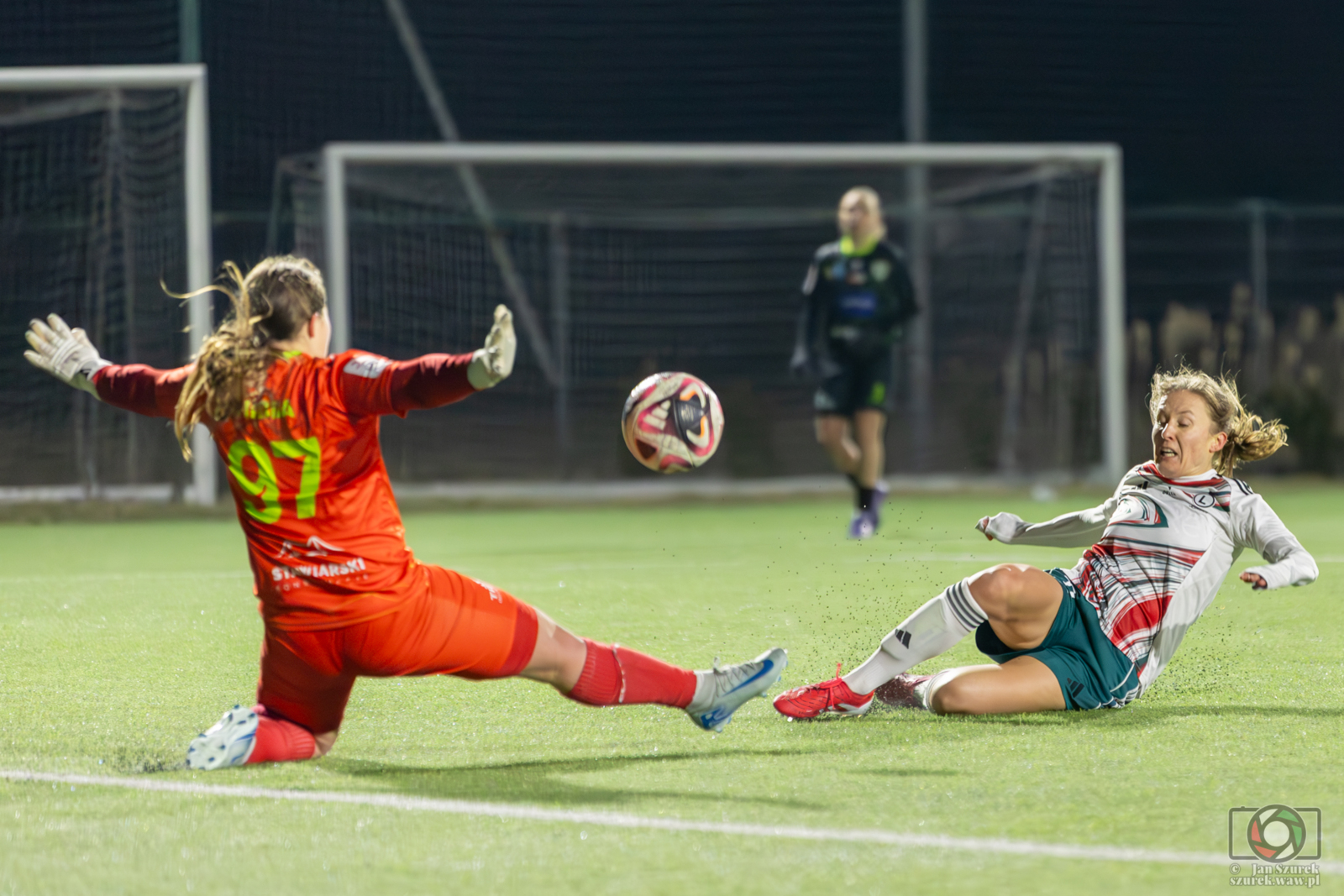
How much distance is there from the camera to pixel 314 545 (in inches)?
139

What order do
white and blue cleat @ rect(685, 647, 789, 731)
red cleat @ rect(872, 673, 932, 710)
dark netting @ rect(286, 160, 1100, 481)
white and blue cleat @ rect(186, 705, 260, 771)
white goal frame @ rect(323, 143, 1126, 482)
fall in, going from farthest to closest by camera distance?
dark netting @ rect(286, 160, 1100, 481) → white goal frame @ rect(323, 143, 1126, 482) → red cleat @ rect(872, 673, 932, 710) → white and blue cleat @ rect(685, 647, 789, 731) → white and blue cleat @ rect(186, 705, 260, 771)

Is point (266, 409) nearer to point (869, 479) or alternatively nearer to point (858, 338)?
point (869, 479)

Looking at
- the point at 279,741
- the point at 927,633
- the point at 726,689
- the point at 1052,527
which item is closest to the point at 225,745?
the point at 279,741

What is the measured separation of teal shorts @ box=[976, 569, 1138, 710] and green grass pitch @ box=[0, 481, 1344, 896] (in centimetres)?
7

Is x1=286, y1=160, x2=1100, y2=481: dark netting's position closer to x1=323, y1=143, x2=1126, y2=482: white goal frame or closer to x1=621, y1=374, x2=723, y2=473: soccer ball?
x1=323, y1=143, x2=1126, y2=482: white goal frame

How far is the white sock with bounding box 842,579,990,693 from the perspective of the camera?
13.2ft

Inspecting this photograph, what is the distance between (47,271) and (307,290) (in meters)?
8.74

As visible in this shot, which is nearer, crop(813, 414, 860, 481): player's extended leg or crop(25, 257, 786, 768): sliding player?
crop(25, 257, 786, 768): sliding player

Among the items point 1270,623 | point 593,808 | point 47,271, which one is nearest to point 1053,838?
point 593,808

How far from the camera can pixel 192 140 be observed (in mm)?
11500

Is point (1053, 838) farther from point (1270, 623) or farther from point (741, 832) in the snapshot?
point (1270, 623)

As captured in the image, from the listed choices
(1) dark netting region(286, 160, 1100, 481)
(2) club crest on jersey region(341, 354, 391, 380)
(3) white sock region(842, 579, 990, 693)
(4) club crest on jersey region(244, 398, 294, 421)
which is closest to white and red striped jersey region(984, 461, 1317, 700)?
(3) white sock region(842, 579, 990, 693)

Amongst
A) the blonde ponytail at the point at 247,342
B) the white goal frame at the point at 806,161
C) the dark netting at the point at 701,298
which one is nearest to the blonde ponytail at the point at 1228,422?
the blonde ponytail at the point at 247,342

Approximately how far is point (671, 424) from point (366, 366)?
1.44 meters
